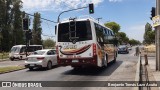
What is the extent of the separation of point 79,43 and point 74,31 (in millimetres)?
800

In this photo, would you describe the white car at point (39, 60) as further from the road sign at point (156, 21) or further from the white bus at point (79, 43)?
the road sign at point (156, 21)

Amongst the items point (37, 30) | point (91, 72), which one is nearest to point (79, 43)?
point (91, 72)

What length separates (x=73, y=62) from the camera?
16.1 m

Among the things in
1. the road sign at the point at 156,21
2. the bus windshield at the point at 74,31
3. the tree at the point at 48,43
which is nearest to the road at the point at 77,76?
the bus windshield at the point at 74,31

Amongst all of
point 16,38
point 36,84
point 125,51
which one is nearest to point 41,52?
point 36,84

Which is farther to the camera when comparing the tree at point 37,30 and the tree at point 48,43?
the tree at point 48,43

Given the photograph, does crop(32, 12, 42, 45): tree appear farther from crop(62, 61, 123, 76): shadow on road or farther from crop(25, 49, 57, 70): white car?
crop(62, 61, 123, 76): shadow on road

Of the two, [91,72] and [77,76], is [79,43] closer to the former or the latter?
[77,76]

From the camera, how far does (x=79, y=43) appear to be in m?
16.0

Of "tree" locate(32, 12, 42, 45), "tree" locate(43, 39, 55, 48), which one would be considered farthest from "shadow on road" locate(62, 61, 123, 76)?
"tree" locate(43, 39, 55, 48)

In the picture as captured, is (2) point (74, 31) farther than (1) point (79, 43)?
Yes

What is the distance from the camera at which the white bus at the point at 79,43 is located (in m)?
15.8

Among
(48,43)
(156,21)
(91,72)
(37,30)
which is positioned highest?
(37,30)

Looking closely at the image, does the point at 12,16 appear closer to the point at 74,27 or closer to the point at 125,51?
the point at 125,51
